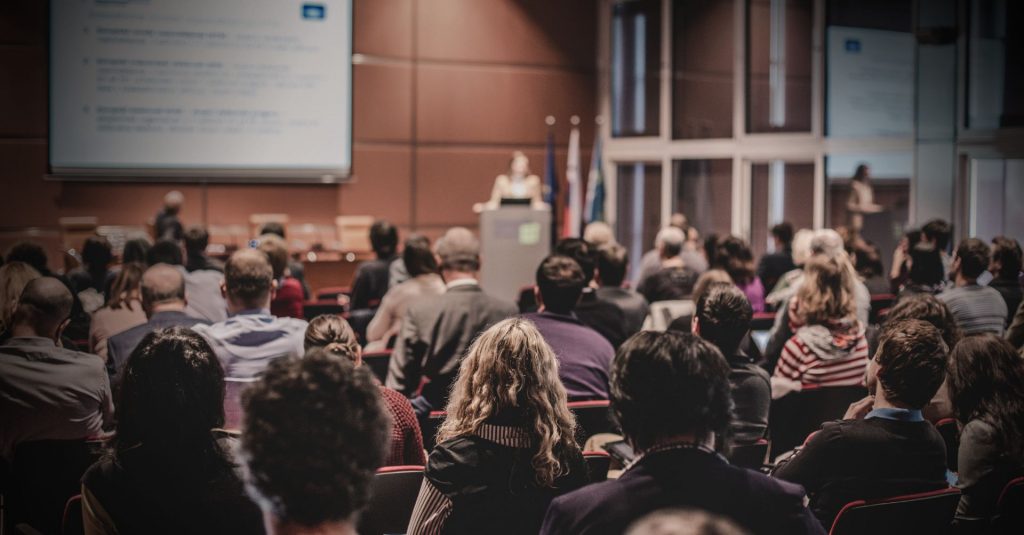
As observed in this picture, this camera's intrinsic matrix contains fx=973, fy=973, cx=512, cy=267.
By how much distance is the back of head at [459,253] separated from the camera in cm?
495

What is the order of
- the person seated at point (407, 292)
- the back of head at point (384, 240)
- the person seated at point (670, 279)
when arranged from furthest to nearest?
the back of head at point (384, 240) < the person seated at point (670, 279) < the person seated at point (407, 292)

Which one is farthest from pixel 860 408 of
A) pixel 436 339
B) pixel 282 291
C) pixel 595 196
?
pixel 595 196

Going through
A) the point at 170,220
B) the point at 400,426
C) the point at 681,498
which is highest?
the point at 170,220

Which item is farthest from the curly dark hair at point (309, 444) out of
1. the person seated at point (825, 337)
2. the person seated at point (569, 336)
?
the person seated at point (825, 337)

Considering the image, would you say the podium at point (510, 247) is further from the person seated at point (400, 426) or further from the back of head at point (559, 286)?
the person seated at point (400, 426)

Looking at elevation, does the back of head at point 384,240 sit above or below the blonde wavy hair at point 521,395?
above

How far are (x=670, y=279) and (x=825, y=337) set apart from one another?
2305 millimetres

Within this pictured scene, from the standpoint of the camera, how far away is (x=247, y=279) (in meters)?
3.98

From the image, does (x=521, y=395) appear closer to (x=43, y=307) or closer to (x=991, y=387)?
(x=991, y=387)

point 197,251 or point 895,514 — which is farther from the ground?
point 197,251

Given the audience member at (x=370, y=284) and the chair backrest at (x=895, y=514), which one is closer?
the chair backrest at (x=895, y=514)

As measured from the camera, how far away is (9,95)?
9.58 meters

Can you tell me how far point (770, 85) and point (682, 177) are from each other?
1529 millimetres

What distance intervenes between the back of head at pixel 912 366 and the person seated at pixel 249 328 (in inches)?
82.8
